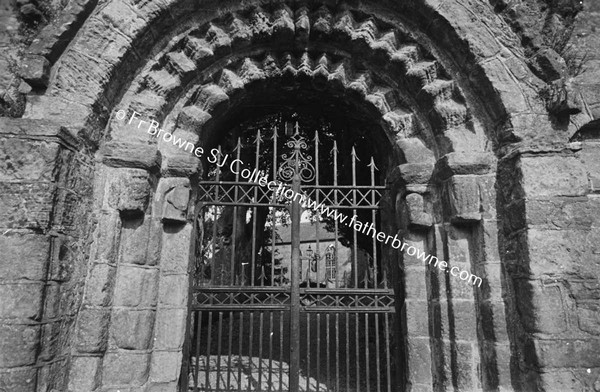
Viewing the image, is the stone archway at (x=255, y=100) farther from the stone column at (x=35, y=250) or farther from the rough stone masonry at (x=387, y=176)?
the stone column at (x=35, y=250)

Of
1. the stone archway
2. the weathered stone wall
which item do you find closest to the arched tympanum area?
the stone archway

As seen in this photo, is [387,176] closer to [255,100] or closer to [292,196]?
[292,196]

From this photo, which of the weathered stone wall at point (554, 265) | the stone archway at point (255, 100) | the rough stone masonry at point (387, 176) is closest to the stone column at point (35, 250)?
the rough stone masonry at point (387, 176)

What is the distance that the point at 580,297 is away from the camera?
2.87 meters

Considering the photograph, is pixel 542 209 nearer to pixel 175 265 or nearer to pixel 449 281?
pixel 449 281

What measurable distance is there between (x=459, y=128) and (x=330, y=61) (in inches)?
57.6

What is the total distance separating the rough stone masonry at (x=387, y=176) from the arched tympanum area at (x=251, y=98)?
0.02m

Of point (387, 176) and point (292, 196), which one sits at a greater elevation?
point (387, 176)

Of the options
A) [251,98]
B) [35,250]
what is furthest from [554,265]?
[35,250]

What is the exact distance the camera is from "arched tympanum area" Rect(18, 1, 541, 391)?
318cm

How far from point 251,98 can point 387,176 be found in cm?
163

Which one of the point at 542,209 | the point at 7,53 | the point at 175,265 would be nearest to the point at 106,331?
the point at 175,265

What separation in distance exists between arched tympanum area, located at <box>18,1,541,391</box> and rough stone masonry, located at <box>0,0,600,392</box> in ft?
0.05

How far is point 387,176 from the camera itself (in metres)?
4.15
